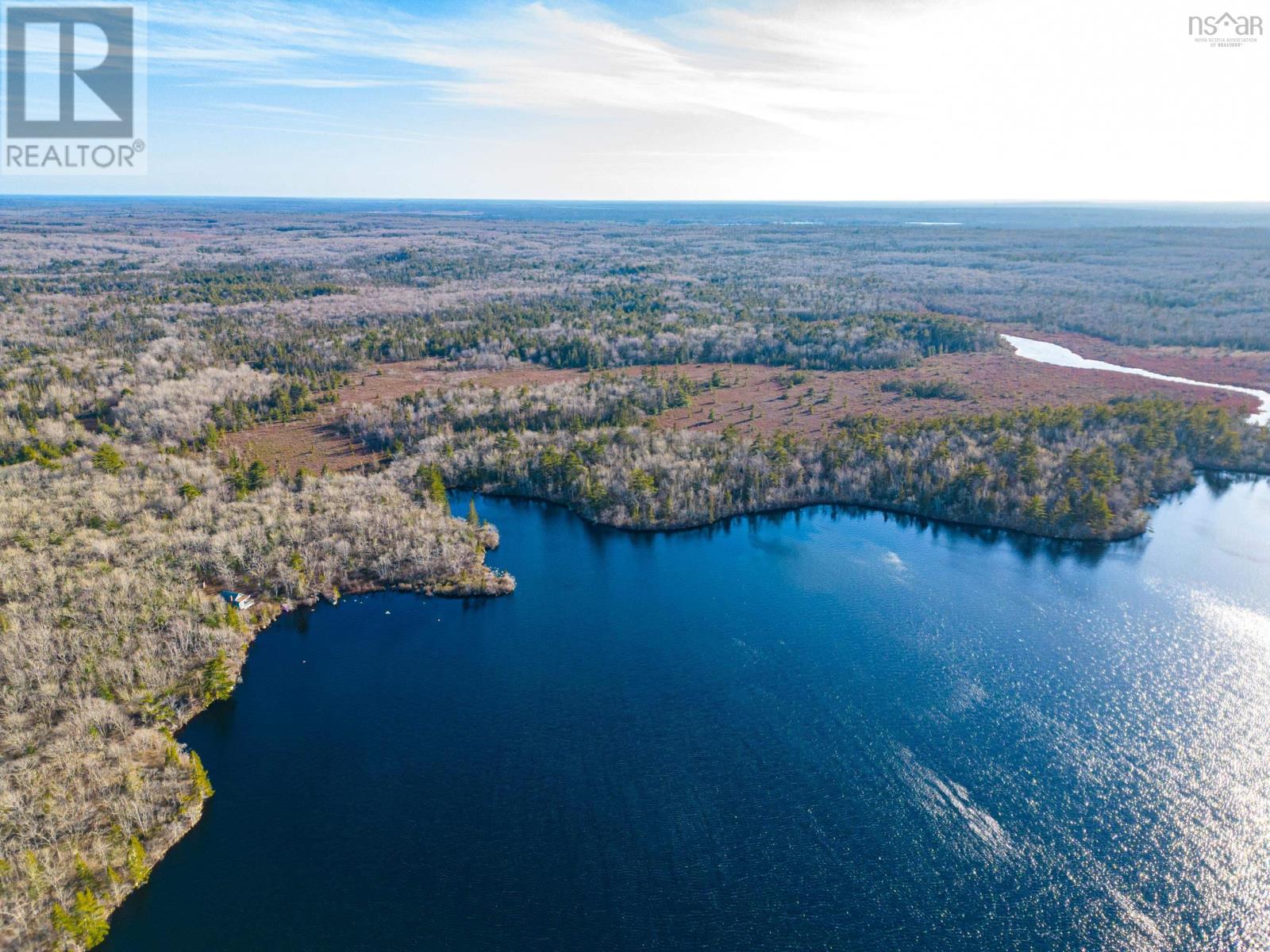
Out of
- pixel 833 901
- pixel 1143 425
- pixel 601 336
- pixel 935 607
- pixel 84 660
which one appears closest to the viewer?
pixel 833 901

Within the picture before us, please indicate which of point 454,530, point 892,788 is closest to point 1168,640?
point 892,788

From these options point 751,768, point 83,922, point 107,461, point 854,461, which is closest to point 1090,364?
point 854,461

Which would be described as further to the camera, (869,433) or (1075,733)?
(869,433)

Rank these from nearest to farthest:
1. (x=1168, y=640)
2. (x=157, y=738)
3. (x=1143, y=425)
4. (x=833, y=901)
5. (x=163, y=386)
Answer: (x=833, y=901), (x=157, y=738), (x=1168, y=640), (x=1143, y=425), (x=163, y=386)

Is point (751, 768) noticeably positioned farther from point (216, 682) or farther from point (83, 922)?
point (216, 682)

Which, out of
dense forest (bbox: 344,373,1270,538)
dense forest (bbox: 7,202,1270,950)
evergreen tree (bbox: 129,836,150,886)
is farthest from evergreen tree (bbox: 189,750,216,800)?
dense forest (bbox: 344,373,1270,538)

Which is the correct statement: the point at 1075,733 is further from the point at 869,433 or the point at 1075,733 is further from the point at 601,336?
the point at 601,336
